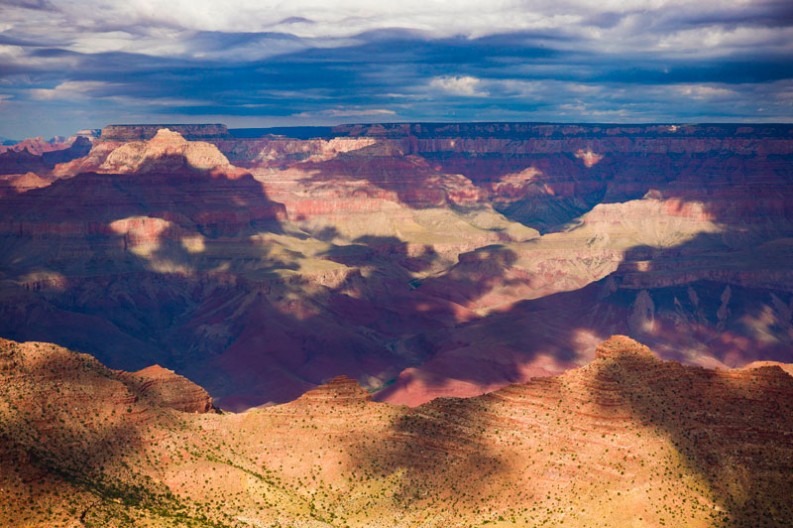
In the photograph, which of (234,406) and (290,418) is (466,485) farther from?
(234,406)

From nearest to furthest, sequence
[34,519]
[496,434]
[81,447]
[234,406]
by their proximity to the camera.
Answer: [34,519]
[81,447]
[496,434]
[234,406]

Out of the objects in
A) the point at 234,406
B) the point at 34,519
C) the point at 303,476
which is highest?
the point at 34,519

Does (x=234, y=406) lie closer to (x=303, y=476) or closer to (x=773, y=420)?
(x=303, y=476)

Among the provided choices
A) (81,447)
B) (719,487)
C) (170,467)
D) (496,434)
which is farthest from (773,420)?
(81,447)

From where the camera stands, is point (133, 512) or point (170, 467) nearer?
point (133, 512)

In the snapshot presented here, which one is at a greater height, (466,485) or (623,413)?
(623,413)

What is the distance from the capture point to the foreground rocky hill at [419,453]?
7669cm

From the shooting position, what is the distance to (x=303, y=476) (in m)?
86.8

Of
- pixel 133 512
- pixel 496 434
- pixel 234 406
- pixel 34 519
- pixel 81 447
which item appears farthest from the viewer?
pixel 234 406

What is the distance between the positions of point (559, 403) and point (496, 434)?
6666 millimetres

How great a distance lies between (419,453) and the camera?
88000mm

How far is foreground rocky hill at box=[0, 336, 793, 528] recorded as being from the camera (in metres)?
76.7

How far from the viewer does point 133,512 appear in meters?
74.1

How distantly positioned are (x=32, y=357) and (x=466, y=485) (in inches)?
1721
